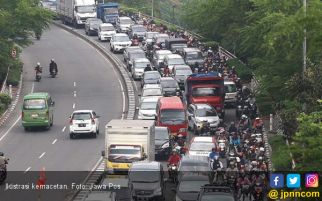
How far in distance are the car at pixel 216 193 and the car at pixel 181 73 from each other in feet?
122

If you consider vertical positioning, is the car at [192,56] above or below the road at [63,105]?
above

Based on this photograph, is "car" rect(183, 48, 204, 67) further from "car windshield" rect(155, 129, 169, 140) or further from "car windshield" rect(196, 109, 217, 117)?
"car windshield" rect(155, 129, 169, 140)

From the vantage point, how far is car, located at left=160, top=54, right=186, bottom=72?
82713 millimetres

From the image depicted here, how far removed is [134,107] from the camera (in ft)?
241

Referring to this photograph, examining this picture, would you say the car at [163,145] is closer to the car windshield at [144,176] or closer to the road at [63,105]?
the road at [63,105]

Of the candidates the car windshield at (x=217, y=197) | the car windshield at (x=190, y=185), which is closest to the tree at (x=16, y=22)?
the car windshield at (x=190, y=185)

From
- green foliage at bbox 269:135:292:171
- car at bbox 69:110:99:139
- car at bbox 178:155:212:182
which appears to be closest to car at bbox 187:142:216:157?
car at bbox 178:155:212:182

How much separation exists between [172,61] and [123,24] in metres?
24.1

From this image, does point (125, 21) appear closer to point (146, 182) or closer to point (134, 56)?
point (134, 56)

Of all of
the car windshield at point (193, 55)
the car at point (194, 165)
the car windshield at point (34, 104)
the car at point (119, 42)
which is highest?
the car at point (119, 42)

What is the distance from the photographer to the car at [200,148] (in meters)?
54.8

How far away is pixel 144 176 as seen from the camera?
4572 centimetres

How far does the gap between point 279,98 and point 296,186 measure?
24862 mm

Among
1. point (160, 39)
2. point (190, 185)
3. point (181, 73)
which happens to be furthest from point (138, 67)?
point (190, 185)
